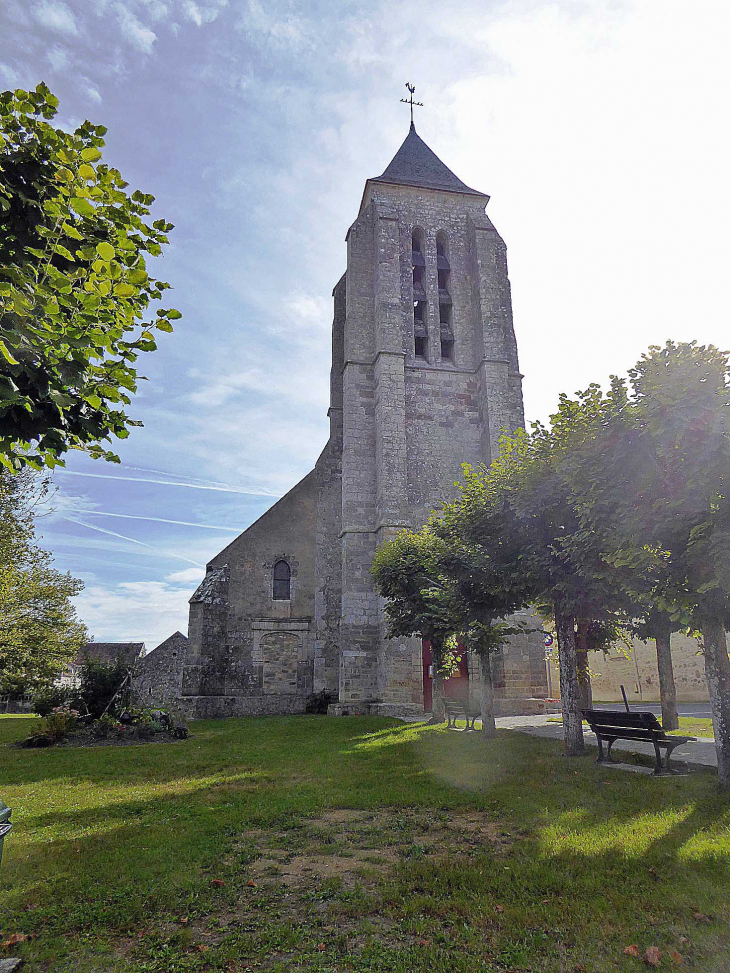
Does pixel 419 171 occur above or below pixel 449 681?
above

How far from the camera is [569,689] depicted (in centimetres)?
955

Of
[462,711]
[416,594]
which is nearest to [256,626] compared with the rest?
[416,594]

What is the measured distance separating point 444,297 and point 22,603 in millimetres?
21141

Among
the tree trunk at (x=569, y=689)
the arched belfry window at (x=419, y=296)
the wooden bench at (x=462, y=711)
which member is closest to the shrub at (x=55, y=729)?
the wooden bench at (x=462, y=711)

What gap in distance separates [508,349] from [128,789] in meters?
19.7

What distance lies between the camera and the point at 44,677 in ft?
77.1

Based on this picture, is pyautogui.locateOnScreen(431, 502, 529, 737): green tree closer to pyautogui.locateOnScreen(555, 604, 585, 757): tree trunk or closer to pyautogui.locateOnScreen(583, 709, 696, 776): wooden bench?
pyautogui.locateOnScreen(555, 604, 585, 757): tree trunk

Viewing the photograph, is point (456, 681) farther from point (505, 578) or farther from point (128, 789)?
point (128, 789)

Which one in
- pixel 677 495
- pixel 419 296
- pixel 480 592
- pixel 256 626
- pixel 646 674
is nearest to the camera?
pixel 677 495

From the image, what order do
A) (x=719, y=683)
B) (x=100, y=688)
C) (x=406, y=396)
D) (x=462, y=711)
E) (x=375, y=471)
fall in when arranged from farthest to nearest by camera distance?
(x=406, y=396) < (x=375, y=471) < (x=100, y=688) < (x=462, y=711) < (x=719, y=683)

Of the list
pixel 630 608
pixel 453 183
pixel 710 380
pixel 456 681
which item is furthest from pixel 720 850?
pixel 453 183

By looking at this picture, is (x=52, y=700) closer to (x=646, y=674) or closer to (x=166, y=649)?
(x=166, y=649)

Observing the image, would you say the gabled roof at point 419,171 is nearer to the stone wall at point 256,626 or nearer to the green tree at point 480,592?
the stone wall at point 256,626

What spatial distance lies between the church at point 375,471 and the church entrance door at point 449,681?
64 millimetres
